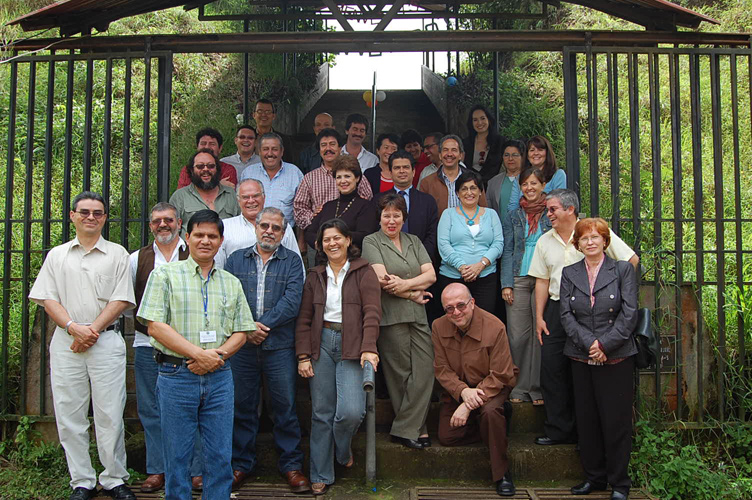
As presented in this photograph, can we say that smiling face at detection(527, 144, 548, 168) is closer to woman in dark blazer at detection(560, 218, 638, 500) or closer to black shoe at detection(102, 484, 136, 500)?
woman in dark blazer at detection(560, 218, 638, 500)

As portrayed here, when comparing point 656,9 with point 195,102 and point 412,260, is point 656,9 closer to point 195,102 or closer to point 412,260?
point 412,260

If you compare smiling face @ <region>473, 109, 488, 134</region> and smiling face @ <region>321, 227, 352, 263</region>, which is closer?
smiling face @ <region>321, 227, 352, 263</region>

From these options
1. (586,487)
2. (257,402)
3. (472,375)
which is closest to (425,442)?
(472,375)

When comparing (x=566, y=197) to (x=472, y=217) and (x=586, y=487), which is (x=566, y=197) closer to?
(x=472, y=217)

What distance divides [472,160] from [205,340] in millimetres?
3992

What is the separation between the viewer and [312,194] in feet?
19.2

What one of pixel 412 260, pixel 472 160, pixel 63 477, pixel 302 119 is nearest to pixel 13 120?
pixel 63 477

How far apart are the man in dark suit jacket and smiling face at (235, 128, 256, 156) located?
6.24ft

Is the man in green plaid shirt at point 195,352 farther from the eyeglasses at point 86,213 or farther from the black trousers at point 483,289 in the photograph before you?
the black trousers at point 483,289

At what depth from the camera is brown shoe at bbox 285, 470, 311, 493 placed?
15.6 ft

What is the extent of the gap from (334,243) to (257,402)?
126 centimetres

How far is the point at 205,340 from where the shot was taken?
4.11m

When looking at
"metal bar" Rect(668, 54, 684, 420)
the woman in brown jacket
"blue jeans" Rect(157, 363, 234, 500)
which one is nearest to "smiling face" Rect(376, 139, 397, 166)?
the woman in brown jacket

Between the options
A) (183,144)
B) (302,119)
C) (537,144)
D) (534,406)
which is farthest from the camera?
(302,119)
